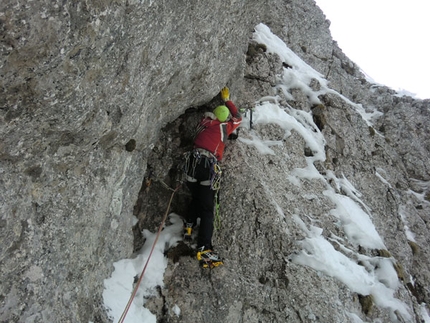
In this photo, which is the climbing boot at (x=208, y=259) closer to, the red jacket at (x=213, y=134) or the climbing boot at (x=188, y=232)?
the climbing boot at (x=188, y=232)

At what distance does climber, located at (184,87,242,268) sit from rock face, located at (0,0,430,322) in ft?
1.28

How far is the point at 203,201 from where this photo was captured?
25.7 feet

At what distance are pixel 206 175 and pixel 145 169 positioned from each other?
1.49 meters

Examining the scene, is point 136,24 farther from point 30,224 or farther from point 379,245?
point 379,245

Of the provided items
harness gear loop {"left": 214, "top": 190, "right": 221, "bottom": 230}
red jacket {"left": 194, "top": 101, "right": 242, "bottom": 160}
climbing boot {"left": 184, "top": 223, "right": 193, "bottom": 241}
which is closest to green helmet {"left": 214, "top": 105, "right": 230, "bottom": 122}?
red jacket {"left": 194, "top": 101, "right": 242, "bottom": 160}

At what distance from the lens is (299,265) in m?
7.71

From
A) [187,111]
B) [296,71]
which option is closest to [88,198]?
[187,111]

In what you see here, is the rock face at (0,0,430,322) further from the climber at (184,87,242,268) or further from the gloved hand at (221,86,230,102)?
the gloved hand at (221,86,230,102)

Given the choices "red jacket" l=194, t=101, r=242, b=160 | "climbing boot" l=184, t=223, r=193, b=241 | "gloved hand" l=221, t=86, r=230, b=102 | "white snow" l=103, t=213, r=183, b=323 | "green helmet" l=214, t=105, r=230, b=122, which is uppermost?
"gloved hand" l=221, t=86, r=230, b=102

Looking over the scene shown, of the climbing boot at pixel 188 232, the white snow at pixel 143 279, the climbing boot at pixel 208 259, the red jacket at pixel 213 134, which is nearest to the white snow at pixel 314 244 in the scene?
the white snow at pixel 143 279

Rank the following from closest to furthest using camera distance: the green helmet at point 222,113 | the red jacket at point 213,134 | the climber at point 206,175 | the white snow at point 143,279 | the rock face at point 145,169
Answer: the rock face at point 145,169 < the white snow at point 143,279 < the climber at point 206,175 < the red jacket at point 213,134 < the green helmet at point 222,113

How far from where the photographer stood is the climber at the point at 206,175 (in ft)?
25.0

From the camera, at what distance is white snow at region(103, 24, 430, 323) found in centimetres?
680

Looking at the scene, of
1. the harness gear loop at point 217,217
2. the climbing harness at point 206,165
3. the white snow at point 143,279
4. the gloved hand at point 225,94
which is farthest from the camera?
the gloved hand at point 225,94
